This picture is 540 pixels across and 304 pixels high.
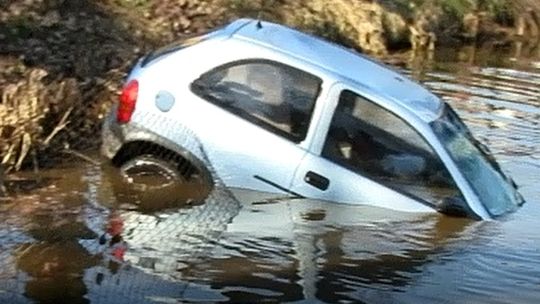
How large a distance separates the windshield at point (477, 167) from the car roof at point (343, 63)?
Answer: 14cm

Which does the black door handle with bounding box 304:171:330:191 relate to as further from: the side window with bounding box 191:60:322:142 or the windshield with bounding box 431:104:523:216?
the windshield with bounding box 431:104:523:216

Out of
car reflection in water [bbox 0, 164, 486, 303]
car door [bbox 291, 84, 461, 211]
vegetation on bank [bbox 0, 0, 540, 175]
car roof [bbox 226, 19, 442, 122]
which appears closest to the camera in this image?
car reflection in water [bbox 0, 164, 486, 303]

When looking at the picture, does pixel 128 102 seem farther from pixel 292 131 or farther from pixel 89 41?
pixel 89 41

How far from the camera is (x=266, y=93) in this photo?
916 cm

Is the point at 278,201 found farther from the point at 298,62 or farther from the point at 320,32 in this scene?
the point at 320,32

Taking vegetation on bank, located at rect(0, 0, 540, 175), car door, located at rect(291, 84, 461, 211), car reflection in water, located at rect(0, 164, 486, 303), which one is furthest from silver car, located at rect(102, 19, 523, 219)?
vegetation on bank, located at rect(0, 0, 540, 175)

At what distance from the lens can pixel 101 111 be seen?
11312 millimetres

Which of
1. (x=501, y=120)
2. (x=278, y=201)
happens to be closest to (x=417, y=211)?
(x=278, y=201)

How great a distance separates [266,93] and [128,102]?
1032 millimetres

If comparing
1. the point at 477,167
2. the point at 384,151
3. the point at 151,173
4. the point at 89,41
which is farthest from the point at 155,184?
the point at 89,41

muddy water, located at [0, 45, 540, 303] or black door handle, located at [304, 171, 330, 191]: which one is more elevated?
black door handle, located at [304, 171, 330, 191]

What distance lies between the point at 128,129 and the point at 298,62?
1349 mm

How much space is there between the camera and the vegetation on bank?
10.0 m

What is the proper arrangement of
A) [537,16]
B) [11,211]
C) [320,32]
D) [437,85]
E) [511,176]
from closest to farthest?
[11,211], [511,176], [437,85], [320,32], [537,16]
